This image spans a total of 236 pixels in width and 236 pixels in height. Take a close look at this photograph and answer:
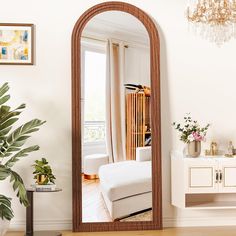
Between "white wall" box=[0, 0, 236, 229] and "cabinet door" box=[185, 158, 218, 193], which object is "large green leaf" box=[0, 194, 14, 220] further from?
"cabinet door" box=[185, 158, 218, 193]

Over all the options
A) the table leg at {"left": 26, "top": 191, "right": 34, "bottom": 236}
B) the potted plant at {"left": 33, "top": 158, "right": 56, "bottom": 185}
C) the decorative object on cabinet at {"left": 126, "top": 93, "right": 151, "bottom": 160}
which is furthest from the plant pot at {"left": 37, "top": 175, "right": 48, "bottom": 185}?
the decorative object on cabinet at {"left": 126, "top": 93, "right": 151, "bottom": 160}

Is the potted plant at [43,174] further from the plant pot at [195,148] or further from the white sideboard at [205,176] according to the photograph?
the plant pot at [195,148]

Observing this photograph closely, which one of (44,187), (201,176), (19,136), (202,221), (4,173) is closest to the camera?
(4,173)

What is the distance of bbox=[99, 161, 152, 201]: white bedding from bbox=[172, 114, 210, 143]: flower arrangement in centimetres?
43

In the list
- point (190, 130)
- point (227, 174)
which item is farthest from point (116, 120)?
point (227, 174)

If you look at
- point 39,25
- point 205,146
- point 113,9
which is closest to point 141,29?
point 113,9

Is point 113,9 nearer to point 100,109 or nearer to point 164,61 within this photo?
point 164,61

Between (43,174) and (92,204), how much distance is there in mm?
580

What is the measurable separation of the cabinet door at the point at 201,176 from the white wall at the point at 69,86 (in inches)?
13.3

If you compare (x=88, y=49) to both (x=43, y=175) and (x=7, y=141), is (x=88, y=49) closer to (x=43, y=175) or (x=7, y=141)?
(x=7, y=141)

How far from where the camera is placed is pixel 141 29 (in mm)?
3490

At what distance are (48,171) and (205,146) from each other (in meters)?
1.53

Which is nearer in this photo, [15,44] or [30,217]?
[30,217]

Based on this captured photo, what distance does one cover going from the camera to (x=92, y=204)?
135 inches
